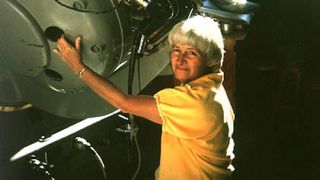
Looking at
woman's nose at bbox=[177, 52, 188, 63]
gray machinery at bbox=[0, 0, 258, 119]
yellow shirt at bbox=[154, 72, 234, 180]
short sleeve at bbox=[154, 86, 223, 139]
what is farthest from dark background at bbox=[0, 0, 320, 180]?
woman's nose at bbox=[177, 52, 188, 63]

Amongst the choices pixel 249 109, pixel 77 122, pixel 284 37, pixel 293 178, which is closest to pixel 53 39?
pixel 77 122

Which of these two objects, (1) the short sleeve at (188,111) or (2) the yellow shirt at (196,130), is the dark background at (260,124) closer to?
(2) the yellow shirt at (196,130)

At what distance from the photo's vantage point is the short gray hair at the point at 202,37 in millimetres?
1896

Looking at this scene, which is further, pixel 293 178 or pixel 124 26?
pixel 293 178

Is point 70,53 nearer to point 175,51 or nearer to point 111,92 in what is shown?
point 111,92

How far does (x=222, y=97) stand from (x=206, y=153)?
268mm

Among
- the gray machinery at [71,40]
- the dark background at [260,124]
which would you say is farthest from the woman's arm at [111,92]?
the dark background at [260,124]

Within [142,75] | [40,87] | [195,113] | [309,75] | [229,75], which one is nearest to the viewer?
[195,113]

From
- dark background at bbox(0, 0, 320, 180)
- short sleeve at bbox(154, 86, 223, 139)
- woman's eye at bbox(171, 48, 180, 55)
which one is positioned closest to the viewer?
short sleeve at bbox(154, 86, 223, 139)

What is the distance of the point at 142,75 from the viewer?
2871 millimetres

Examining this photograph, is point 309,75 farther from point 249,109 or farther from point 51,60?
point 51,60

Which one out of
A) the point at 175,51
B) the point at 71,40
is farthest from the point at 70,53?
the point at 175,51

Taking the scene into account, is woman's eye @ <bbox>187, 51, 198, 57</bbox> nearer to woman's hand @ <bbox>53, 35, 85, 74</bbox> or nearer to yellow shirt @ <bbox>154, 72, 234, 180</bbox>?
yellow shirt @ <bbox>154, 72, 234, 180</bbox>

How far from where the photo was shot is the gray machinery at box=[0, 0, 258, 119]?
6.48 ft
